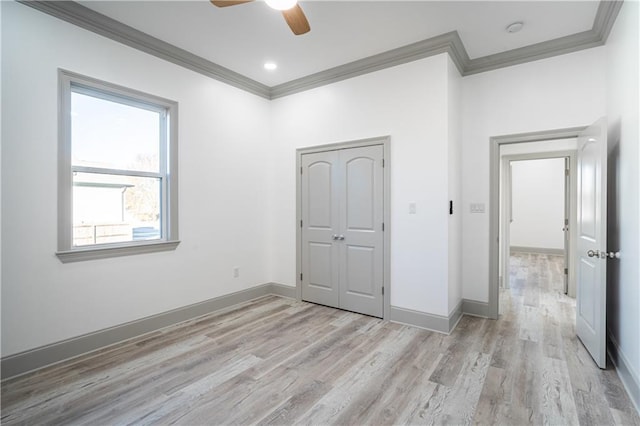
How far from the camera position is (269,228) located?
4.70 metres

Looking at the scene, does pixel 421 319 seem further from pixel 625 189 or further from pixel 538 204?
pixel 538 204

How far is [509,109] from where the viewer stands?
356 cm

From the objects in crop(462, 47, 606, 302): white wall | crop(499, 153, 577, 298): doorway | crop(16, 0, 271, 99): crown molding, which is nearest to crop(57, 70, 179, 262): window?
crop(16, 0, 271, 99): crown molding

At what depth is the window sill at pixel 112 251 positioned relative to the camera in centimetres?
269

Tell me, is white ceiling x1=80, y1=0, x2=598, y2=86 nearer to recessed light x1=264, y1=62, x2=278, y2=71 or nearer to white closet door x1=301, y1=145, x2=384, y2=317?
recessed light x1=264, y1=62, x2=278, y2=71

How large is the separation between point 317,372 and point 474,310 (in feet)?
7.40

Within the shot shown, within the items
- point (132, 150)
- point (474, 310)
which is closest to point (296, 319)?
point (474, 310)

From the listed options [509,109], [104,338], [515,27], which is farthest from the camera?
[509,109]

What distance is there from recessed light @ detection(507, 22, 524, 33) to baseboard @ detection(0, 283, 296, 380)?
421cm

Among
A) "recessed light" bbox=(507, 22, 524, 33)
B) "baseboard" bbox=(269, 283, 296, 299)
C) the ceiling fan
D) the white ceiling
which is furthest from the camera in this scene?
"baseboard" bbox=(269, 283, 296, 299)

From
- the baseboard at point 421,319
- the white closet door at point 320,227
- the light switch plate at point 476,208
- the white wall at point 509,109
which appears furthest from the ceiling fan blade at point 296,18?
the baseboard at point 421,319

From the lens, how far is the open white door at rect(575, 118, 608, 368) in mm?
2488

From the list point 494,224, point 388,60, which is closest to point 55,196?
point 388,60

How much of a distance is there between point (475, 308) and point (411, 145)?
2.09m
